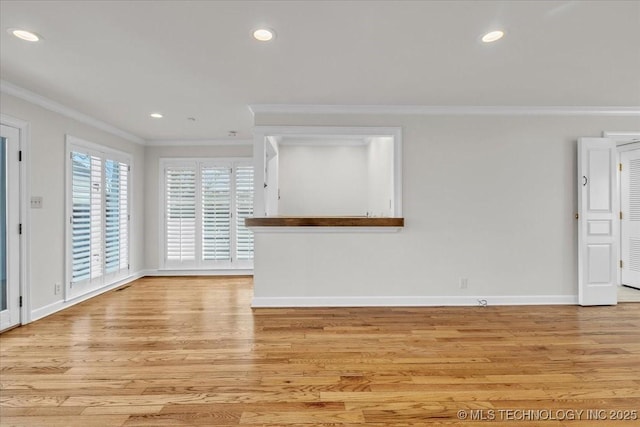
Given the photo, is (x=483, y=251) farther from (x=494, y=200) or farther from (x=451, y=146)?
(x=451, y=146)

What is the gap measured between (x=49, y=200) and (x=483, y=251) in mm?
5161

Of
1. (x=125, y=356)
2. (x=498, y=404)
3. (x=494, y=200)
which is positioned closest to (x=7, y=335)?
(x=125, y=356)

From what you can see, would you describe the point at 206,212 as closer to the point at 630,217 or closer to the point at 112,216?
the point at 112,216

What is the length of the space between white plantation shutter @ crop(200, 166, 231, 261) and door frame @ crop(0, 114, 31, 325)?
8.40ft

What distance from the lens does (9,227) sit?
3.12 m

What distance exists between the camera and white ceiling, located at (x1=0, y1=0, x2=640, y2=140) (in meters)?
1.94

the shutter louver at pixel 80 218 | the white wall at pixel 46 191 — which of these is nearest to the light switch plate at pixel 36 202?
the white wall at pixel 46 191

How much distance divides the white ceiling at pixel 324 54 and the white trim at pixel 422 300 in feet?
7.60

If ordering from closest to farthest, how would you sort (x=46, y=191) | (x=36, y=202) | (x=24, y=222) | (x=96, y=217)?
1. (x=24, y=222)
2. (x=36, y=202)
3. (x=46, y=191)
4. (x=96, y=217)

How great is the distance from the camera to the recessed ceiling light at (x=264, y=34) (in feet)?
6.99

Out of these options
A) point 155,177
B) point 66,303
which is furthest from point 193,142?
point 66,303

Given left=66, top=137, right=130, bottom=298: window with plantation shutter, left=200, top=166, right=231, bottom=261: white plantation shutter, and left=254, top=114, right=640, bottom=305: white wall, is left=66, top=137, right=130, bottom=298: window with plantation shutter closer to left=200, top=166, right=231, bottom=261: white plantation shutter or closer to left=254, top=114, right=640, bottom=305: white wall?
left=200, top=166, right=231, bottom=261: white plantation shutter

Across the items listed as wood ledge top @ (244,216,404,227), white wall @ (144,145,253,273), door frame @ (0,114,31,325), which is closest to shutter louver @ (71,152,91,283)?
door frame @ (0,114,31,325)

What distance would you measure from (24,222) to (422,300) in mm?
4475
